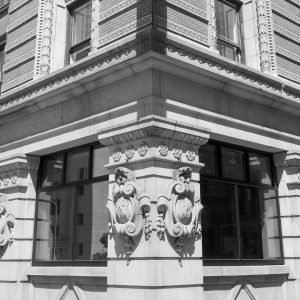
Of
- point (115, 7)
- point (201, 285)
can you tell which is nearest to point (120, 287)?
point (201, 285)

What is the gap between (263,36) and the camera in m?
10.5

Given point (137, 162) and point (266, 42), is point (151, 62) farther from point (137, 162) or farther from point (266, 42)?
point (266, 42)

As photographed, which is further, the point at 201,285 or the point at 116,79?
Answer: the point at 116,79

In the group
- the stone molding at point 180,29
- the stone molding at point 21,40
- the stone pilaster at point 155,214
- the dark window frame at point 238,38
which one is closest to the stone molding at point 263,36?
the dark window frame at point 238,38

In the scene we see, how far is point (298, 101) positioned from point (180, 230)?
4.92 m

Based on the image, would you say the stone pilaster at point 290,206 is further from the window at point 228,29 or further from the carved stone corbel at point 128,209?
the carved stone corbel at point 128,209

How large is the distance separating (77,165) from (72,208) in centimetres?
95

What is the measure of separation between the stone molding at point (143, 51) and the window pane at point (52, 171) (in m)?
1.53

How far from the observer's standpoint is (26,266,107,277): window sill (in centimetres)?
822

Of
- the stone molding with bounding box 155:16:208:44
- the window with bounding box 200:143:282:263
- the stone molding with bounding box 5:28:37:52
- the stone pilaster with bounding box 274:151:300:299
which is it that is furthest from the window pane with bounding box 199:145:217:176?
the stone molding with bounding box 5:28:37:52

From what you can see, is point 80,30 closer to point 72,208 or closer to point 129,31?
point 129,31

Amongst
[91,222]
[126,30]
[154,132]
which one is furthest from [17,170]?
[154,132]

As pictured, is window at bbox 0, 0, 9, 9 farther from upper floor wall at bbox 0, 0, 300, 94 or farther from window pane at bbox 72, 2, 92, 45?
window pane at bbox 72, 2, 92, 45

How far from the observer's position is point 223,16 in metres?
10.6
